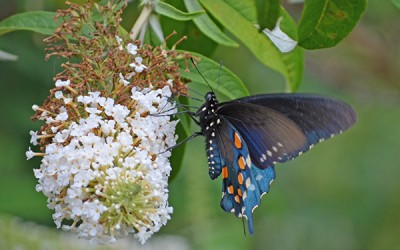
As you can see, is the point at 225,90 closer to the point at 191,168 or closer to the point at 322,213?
the point at 191,168

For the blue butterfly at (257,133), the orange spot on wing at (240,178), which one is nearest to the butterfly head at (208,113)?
the blue butterfly at (257,133)

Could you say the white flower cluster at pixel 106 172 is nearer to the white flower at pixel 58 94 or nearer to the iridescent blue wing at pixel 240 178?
the white flower at pixel 58 94

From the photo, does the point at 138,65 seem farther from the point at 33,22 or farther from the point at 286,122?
the point at 286,122

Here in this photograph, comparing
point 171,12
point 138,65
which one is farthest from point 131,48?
point 171,12

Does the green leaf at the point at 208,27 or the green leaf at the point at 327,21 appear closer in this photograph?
the green leaf at the point at 327,21

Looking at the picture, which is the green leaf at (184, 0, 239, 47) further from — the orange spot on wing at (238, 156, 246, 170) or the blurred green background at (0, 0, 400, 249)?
the blurred green background at (0, 0, 400, 249)

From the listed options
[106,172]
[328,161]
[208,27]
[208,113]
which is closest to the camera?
[106,172]

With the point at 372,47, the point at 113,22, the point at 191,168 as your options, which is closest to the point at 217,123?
the point at 113,22
